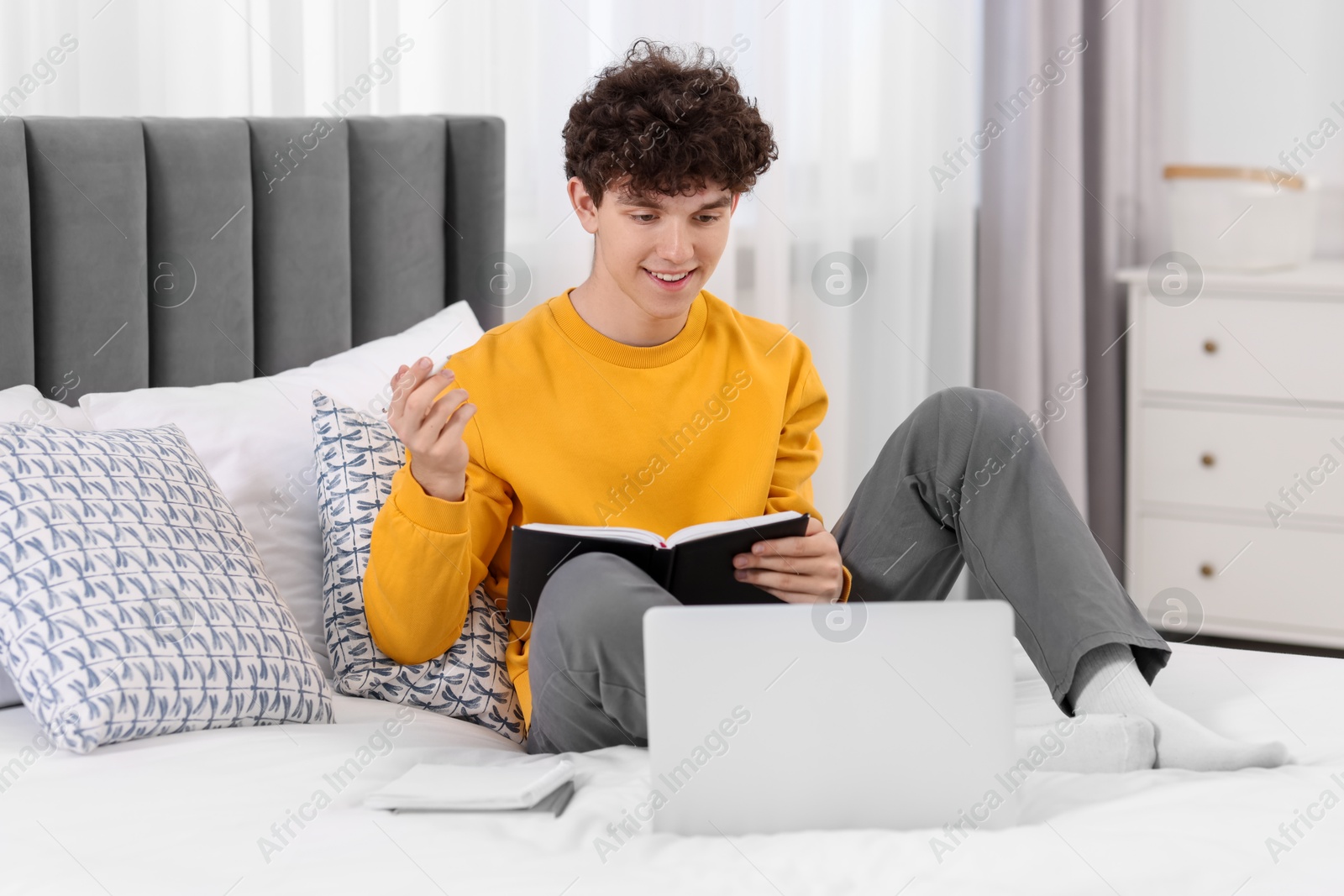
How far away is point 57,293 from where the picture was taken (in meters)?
1.38

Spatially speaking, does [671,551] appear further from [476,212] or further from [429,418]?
[476,212]

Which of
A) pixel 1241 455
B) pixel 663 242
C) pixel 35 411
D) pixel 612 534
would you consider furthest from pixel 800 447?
pixel 1241 455

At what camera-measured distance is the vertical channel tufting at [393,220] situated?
174cm

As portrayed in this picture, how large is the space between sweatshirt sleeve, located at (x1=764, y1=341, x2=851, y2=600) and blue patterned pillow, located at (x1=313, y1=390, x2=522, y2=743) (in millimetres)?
332

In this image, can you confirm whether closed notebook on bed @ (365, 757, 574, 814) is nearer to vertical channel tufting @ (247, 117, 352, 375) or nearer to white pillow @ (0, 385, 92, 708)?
white pillow @ (0, 385, 92, 708)

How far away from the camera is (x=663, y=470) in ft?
4.42

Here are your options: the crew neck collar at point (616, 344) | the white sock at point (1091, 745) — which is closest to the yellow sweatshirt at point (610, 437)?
the crew neck collar at point (616, 344)

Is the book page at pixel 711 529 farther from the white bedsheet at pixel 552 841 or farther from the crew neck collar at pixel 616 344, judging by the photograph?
the crew neck collar at pixel 616 344

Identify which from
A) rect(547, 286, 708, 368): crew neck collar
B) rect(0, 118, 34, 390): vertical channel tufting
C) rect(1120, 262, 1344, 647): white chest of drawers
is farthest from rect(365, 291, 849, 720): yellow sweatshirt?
rect(1120, 262, 1344, 647): white chest of drawers

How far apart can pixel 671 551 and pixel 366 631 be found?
0.36m

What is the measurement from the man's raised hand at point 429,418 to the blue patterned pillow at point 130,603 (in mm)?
191

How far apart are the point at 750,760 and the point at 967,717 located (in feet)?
0.51

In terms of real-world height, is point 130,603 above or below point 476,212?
below

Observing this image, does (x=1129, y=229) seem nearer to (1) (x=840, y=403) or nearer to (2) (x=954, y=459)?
(1) (x=840, y=403)
